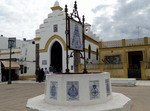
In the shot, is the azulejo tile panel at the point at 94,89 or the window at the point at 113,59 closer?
the azulejo tile panel at the point at 94,89

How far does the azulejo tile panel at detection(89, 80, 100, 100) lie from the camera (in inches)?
194

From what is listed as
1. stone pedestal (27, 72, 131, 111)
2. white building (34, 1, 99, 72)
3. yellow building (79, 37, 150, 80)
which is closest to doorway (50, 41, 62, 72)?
white building (34, 1, 99, 72)

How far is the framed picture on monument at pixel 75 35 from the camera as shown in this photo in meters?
5.99

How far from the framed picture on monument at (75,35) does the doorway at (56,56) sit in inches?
662

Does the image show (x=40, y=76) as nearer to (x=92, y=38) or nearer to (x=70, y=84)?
(x=92, y=38)

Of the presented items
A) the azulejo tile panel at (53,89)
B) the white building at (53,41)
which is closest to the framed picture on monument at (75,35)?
the azulejo tile panel at (53,89)

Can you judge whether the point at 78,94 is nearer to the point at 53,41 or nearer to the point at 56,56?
the point at 53,41

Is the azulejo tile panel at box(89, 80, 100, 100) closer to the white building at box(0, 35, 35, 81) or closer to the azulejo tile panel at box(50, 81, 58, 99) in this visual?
the azulejo tile panel at box(50, 81, 58, 99)

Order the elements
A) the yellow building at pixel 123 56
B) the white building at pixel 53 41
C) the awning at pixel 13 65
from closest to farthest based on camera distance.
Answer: the yellow building at pixel 123 56
the white building at pixel 53 41
the awning at pixel 13 65

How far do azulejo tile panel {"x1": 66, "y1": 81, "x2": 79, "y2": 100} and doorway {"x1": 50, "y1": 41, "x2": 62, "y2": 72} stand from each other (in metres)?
18.3

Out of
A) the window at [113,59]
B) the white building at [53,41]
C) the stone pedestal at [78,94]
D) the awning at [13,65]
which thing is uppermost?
the white building at [53,41]

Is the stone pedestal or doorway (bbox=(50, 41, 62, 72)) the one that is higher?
doorway (bbox=(50, 41, 62, 72))

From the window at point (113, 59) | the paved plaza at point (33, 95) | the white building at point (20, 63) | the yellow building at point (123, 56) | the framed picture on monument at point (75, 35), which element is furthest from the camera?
the window at point (113, 59)

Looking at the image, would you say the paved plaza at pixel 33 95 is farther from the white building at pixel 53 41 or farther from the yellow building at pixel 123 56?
the white building at pixel 53 41
